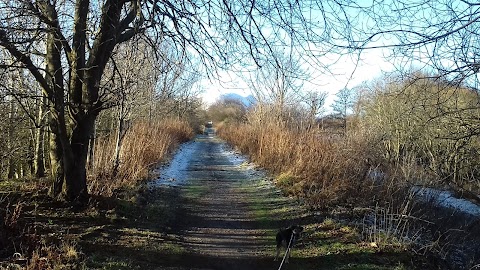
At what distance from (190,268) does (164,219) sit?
Result: 226 centimetres

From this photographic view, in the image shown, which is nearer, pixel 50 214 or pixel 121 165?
pixel 50 214

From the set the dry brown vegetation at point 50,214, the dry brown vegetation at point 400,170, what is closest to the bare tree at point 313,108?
the dry brown vegetation at point 400,170

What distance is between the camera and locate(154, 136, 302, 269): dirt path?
16.6 feet

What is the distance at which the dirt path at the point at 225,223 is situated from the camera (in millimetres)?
5051

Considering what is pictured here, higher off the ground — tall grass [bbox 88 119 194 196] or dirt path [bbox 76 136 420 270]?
tall grass [bbox 88 119 194 196]

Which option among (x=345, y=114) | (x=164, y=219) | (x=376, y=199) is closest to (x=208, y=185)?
(x=164, y=219)

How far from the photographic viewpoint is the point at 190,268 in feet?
15.1

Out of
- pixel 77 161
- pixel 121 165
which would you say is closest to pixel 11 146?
pixel 121 165

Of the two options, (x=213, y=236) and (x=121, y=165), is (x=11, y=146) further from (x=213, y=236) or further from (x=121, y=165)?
(x=213, y=236)

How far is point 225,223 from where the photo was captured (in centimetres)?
678

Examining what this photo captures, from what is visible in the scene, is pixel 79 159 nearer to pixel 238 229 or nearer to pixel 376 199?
pixel 238 229

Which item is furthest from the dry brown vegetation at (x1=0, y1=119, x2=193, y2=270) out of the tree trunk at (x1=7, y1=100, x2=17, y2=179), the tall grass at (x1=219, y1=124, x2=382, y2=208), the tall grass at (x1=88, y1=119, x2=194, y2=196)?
the tall grass at (x1=219, y1=124, x2=382, y2=208)

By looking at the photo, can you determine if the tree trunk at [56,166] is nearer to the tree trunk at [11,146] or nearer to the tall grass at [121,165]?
the tall grass at [121,165]

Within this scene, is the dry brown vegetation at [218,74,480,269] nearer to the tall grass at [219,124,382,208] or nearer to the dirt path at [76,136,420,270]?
the tall grass at [219,124,382,208]
